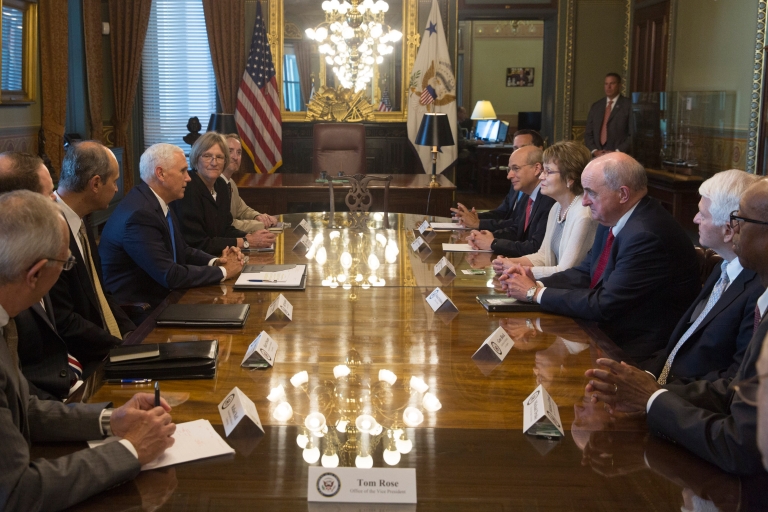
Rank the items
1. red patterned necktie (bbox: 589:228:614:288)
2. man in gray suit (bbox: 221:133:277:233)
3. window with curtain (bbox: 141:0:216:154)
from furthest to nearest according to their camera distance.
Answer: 1. window with curtain (bbox: 141:0:216:154)
2. man in gray suit (bbox: 221:133:277:233)
3. red patterned necktie (bbox: 589:228:614:288)

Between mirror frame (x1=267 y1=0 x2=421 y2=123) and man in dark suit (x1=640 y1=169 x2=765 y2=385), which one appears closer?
man in dark suit (x1=640 y1=169 x2=765 y2=385)

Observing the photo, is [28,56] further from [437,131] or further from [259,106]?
[437,131]

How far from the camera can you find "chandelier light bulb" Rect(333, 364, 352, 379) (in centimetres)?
203

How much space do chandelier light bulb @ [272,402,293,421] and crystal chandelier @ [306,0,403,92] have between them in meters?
6.43

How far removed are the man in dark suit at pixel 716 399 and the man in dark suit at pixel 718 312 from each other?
0.47ft

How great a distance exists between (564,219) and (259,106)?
5898 millimetres

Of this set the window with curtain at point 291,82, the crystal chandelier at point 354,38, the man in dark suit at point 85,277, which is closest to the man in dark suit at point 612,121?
the crystal chandelier at point 354,38

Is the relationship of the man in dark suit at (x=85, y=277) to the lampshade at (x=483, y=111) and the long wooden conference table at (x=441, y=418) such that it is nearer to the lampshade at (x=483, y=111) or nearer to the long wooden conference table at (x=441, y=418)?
the long wooden conference table at (x=441, y=418)

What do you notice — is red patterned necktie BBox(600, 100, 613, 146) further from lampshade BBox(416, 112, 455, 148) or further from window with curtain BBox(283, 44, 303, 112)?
window with curtain BBox(283, 44, 303, 112)

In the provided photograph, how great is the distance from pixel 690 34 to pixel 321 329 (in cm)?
698

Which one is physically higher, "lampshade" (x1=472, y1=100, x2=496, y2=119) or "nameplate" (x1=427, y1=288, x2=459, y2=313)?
"lampshade" (x1=472, y1=100, x2=496, y2=119)

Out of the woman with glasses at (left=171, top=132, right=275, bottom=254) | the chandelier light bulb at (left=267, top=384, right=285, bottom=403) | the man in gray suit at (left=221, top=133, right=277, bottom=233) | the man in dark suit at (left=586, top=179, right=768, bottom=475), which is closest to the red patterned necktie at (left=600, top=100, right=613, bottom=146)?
the man in gray suit at (left=221, top=133, right=277, bottom=233)

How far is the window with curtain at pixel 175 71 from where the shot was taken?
9156 millimetres

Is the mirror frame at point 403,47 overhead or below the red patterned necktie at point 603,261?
overhead
